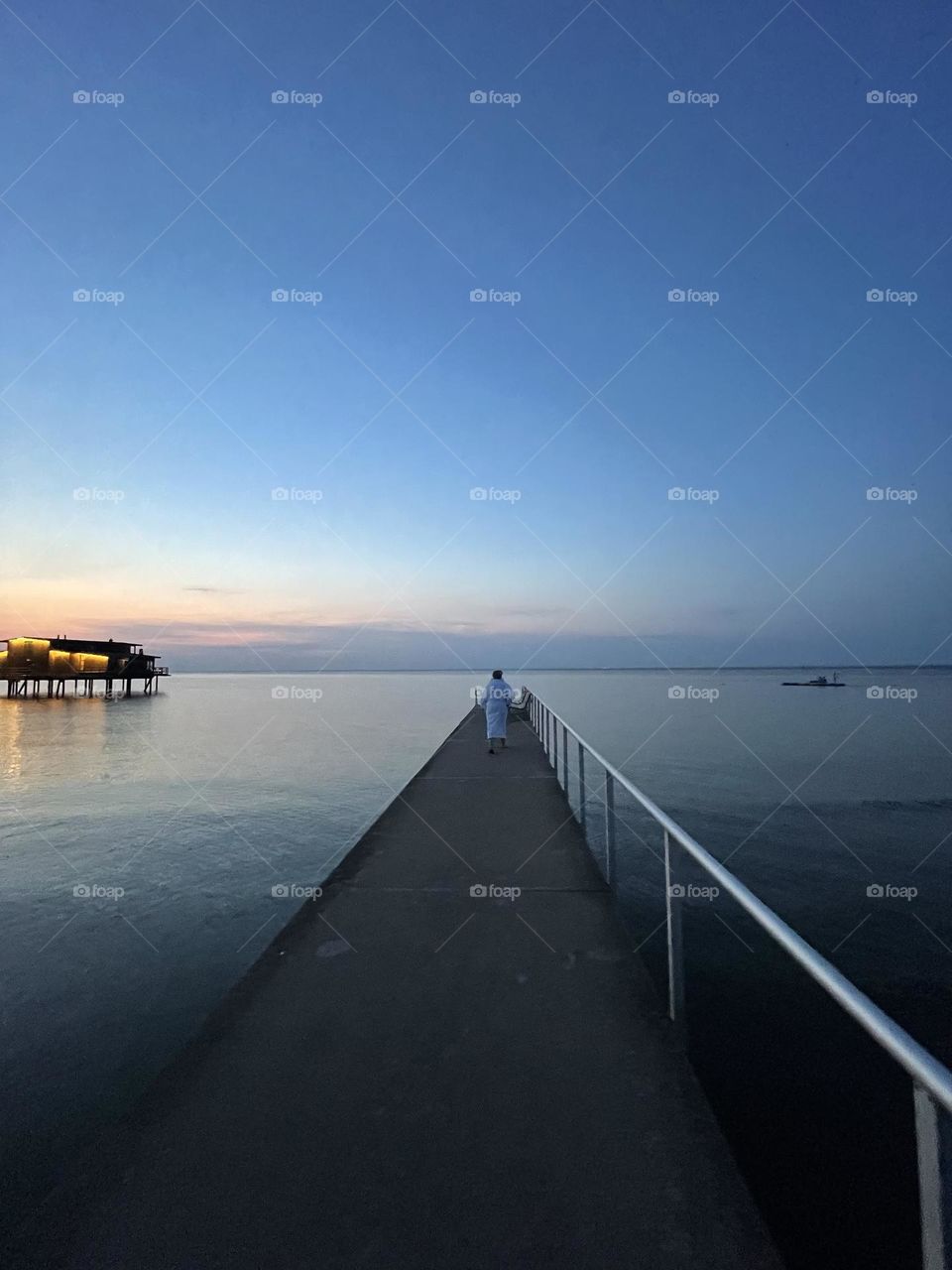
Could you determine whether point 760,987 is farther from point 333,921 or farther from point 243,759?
point 243,759

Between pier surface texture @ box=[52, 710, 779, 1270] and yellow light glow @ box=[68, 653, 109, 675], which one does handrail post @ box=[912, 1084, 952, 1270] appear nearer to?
pier surface texture @ box=[52, 710, 779, 1270]

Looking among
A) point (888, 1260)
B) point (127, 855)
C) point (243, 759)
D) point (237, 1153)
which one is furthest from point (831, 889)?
point (243, 759)

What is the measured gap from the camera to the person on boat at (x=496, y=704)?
11727mm

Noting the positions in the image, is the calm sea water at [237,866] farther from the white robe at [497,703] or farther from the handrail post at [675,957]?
the handrail post at [675,957]

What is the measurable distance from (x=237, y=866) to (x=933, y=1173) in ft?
25.6

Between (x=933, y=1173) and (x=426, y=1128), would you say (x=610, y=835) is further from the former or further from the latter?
(x=933, y=1173)

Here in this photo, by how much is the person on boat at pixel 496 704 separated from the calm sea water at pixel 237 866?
93.1 inches

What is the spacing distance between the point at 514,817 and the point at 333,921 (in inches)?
120

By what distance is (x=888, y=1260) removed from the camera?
8.90 feet

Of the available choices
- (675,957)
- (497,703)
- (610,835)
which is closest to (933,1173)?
(675,957)

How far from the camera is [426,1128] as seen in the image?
2162 mm

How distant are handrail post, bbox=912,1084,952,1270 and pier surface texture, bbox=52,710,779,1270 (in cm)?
71

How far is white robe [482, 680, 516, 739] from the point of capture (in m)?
11.8

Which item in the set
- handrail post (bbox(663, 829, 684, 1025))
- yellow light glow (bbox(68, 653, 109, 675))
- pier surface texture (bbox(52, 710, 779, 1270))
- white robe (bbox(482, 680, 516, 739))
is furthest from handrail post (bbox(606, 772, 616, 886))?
yellow light glow (bbox(68, 653, 109, 675))
